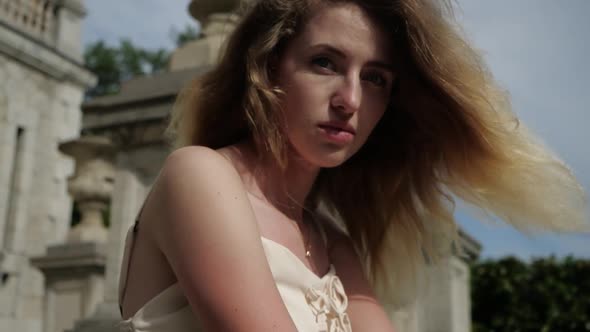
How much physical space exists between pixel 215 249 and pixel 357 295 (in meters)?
0.67

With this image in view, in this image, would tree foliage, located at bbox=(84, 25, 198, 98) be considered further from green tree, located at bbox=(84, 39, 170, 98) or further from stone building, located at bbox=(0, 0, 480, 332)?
stone building, located at bbox=(0, 0, 480, 332)

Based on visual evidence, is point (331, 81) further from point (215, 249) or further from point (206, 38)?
point (206, 38)

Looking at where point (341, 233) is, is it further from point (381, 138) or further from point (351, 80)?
point (351, 80)

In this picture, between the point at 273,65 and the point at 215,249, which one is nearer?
the point at 215,249

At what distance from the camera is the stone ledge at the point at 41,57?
Result: 10242 mm

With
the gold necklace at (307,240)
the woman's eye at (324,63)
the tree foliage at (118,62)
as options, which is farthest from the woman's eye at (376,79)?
the tree foliage at (118,62)

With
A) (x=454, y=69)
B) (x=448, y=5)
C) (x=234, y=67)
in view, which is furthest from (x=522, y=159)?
(x=234, y=67)

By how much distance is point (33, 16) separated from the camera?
11.1 metres

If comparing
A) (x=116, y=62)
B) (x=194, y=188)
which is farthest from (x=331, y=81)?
(x=116, y=62)

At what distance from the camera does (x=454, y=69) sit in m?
1.76

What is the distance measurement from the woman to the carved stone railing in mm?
9184

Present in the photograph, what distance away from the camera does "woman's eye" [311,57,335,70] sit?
1574 mm

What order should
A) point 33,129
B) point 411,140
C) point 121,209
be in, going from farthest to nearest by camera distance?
point 33,129
point 121,209
point 411,140

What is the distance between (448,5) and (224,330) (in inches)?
39.7
